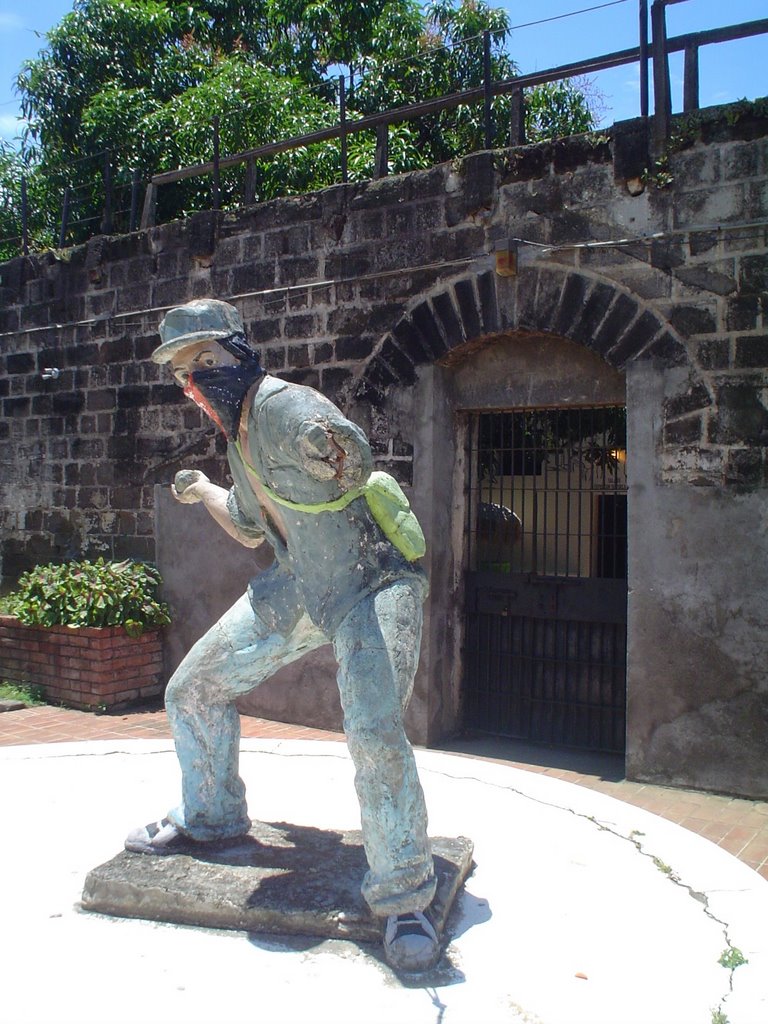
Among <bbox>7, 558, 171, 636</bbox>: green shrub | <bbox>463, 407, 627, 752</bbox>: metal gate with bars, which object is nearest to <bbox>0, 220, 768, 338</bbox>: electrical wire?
<bbox>463, 407, 627, 752</bbox>: metal gate with bars

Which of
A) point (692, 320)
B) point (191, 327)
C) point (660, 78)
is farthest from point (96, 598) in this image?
point (660, 78)

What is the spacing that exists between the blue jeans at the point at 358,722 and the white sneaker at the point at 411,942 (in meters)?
0.04

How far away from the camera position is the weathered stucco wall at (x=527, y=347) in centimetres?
539

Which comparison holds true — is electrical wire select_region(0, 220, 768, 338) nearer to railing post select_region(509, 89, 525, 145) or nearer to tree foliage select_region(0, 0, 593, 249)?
railing post select_region(509, 89, 525, 145)

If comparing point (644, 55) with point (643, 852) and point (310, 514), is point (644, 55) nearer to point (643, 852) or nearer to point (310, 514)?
point (310, 514)

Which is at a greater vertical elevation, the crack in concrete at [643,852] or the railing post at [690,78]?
the railing post at [690,78]

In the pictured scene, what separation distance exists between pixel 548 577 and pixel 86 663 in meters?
3.70

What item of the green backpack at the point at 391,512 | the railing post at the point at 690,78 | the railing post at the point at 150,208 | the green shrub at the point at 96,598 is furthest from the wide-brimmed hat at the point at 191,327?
the railing post at the point at 150,208

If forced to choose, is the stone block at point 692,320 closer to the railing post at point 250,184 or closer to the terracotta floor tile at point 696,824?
the terracotta floor tile at point 696,824

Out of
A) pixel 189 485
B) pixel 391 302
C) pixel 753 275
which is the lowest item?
pixel 189 485

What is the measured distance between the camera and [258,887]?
3238 millimetres

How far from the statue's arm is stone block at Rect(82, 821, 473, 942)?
3.74 feet

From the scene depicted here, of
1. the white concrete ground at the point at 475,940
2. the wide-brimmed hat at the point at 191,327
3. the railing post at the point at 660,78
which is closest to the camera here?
the white concrete ground at the point at 475,940

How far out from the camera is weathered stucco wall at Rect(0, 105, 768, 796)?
539cm
